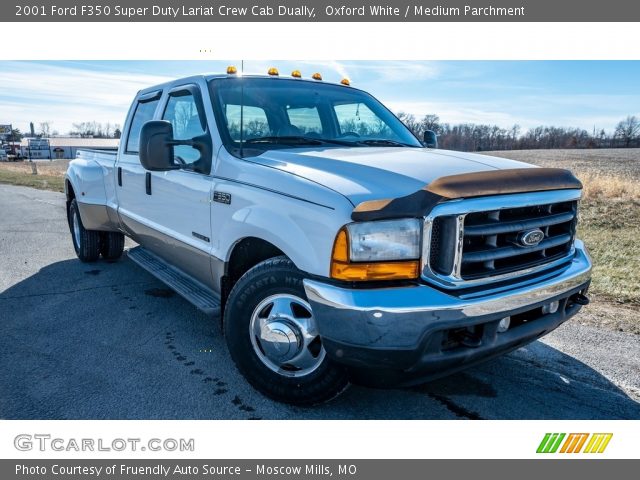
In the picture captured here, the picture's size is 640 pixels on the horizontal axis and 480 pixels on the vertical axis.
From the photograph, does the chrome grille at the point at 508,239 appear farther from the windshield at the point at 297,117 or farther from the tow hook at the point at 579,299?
the windshield at the point at 297,117

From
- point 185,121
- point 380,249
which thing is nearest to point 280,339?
point 380,249

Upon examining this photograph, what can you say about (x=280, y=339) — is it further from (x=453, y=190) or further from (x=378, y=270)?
(x=453, y=190)

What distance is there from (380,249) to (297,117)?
180cm

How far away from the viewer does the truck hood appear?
238 centimetres

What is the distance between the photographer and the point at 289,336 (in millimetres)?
2621

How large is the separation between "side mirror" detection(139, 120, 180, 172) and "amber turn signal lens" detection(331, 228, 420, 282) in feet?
4.88

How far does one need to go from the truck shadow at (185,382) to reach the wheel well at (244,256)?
1.94 feet

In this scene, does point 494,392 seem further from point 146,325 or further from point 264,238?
point 146,325

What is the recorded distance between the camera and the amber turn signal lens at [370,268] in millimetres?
2258

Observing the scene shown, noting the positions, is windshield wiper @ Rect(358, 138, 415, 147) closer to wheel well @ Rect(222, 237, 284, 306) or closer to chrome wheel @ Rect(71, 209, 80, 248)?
wheel well @ Rect(222, 237, 284, 306)

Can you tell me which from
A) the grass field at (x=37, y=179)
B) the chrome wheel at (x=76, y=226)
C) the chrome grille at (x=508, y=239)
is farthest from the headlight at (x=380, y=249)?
the grass field at (x=37, y=179)

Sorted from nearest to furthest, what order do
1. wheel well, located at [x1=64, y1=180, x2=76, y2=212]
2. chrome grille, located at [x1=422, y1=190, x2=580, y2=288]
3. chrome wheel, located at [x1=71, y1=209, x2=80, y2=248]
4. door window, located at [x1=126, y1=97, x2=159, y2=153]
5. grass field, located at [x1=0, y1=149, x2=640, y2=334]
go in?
chrome grille, located at [x1=422, y1=190, x2=580, y2=288]
grass field, located at [x1=0, y1=149, x2=640, y2=334]
door window, located at [x1=126, y1=97, x2=159, y2=153]
chrome wheel, located at [x1=71, y1=209, x2=80, y2=248]
wheel well, located at [x1=64, y1=180, x2=76, y2=212]

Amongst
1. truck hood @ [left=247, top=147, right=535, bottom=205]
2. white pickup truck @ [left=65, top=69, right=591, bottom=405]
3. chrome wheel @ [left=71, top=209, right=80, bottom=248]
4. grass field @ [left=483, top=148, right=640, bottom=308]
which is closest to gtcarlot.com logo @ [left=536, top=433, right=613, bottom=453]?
white pickup truck @ [left=65, top=69, right=591, bottom=405]

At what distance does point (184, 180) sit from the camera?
3.56 metres
